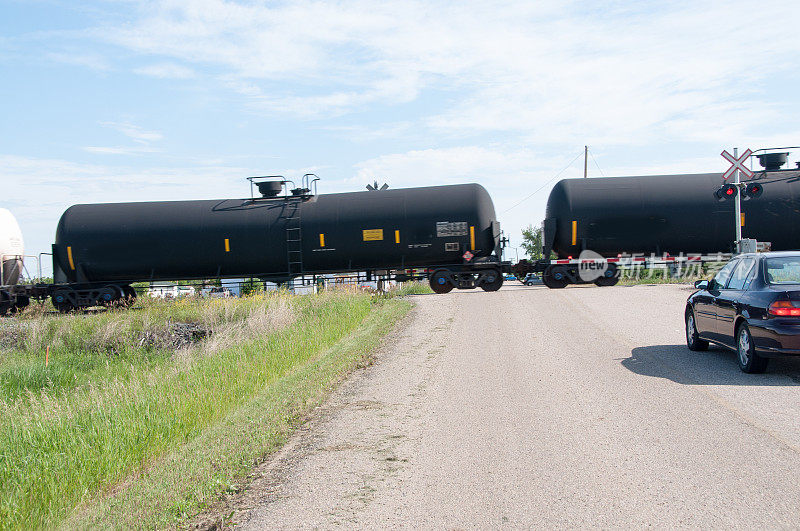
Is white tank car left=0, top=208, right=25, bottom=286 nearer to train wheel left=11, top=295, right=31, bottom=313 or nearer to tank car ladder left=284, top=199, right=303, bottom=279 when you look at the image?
train wheel left=11, top=295, right=31, bottom=313

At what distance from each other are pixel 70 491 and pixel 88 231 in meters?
20.2

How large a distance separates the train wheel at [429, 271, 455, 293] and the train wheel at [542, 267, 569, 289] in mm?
3661

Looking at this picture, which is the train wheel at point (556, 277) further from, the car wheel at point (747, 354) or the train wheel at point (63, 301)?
the train wheel at point (63, 301)

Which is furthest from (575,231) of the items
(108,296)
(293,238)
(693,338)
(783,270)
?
(108,296)

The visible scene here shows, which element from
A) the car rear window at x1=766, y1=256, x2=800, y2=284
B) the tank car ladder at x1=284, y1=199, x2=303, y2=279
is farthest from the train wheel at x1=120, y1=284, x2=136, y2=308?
the car rear window at x1=766, y1=256, x2=800, y2=284

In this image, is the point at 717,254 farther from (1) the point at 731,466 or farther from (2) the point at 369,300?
(1) the point at 731,466

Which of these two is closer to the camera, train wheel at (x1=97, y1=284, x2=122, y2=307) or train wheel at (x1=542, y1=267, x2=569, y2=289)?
train wheel at (x1=97, y1=284, x2=122, y2=307)

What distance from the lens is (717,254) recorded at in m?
23.9

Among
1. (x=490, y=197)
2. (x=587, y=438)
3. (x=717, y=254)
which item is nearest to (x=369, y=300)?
(x=490, y=197)

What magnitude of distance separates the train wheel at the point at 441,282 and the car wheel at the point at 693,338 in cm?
1335

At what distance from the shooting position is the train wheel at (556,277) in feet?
80.6

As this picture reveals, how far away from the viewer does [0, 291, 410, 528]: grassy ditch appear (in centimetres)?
511

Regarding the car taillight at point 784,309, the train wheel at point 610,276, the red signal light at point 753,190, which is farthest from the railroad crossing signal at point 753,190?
the car taillight at point 784,309

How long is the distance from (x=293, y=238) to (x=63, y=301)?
359 inches
